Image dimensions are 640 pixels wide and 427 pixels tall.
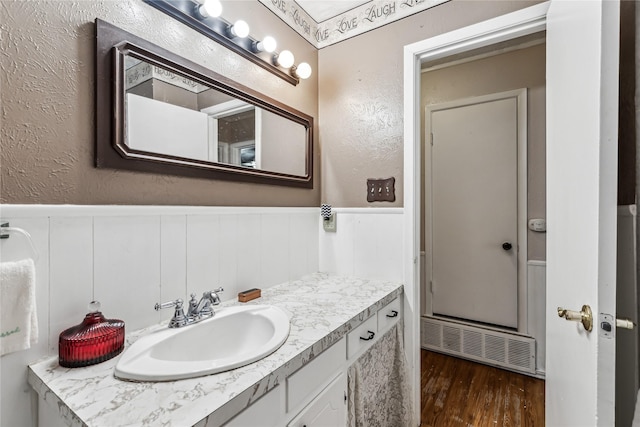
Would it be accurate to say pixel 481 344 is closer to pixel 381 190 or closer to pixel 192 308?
pixel 381 190

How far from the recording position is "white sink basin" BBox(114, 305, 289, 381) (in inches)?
27.2

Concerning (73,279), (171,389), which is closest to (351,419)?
(171,389)

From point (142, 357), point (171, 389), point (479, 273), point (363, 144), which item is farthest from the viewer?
point (479, 273)

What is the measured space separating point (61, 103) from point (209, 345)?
0.86 metres

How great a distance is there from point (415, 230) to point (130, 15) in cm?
149

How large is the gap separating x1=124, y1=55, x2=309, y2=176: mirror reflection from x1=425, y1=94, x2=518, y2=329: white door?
4.54 ft

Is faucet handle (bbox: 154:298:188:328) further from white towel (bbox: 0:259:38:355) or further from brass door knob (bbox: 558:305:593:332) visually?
brass door knob (bbox: 558:305:593:332)

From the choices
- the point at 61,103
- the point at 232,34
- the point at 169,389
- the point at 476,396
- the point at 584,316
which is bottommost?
the point at 476,396

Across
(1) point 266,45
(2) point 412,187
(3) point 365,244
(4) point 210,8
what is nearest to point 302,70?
(1) point 266,45

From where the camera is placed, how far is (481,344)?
7.13 ft

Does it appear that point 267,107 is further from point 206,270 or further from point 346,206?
point 206,270

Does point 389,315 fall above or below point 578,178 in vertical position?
below

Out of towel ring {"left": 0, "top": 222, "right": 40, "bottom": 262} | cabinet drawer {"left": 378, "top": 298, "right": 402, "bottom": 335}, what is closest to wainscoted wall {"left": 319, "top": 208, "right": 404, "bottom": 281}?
cabinet drawer {"left": 378, "top": 298, "right": 402, "bottom": 335}

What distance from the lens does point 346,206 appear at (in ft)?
5.84
